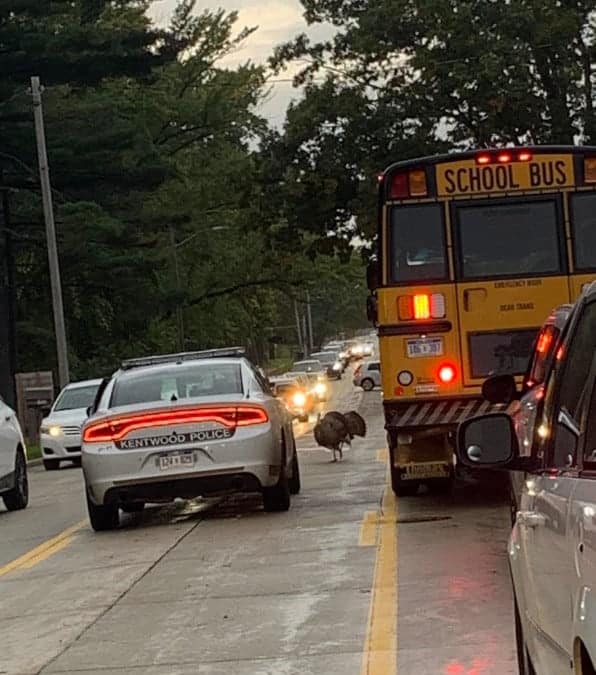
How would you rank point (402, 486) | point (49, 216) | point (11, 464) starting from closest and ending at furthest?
point (402, 486) < point (11, 464) < point (49, 216)

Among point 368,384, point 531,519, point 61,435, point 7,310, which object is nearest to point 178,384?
point 531,519

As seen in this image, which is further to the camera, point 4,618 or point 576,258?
point 576,258

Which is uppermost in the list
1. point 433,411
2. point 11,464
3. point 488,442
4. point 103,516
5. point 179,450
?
point 488,442

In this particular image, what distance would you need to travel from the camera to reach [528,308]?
13781 mm

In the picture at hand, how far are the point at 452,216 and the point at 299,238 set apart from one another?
30.8m

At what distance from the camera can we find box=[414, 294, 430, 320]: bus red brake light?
13.9 meters

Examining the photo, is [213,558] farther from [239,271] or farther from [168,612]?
[239,271]

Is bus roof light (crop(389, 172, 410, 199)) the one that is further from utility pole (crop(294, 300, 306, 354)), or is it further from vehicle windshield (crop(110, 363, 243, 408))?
utility pole (crop(294, 300, 306, 354))

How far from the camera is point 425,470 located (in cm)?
1442

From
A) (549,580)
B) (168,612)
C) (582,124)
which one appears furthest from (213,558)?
(582,124)

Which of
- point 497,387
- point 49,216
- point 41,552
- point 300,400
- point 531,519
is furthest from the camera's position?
point 300,400

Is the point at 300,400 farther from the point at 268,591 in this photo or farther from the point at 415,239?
the point at 268,591

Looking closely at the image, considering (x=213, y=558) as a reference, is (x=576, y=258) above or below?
above

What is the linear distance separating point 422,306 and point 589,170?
1910 mm
